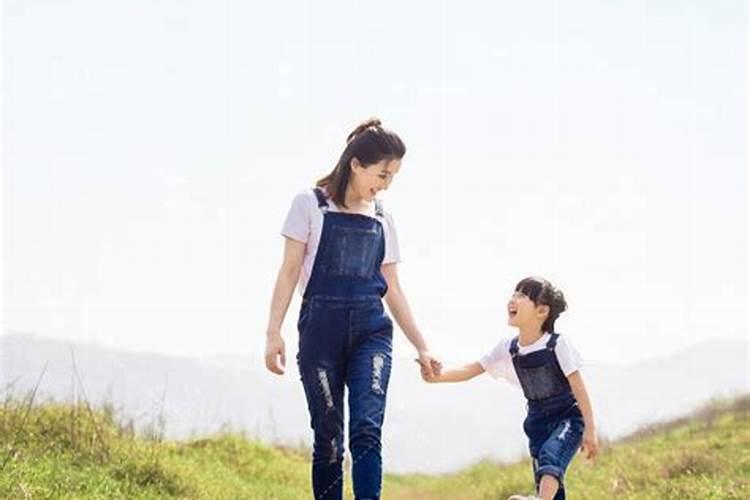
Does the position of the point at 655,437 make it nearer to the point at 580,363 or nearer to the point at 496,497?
the point at 496,497

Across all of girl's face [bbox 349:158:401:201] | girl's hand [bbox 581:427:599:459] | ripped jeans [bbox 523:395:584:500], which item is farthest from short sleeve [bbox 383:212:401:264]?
girl's hand [bbox 581:427:599:459]

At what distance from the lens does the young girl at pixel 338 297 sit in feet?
19.5

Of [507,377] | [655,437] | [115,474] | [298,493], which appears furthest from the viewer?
[655,437]

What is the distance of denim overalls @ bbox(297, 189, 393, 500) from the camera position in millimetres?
5949

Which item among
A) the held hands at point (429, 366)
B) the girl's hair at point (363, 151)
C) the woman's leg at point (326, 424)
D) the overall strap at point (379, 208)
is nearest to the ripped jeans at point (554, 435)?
the held hands at point (429, 366)

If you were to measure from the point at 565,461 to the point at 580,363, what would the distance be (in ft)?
1.99

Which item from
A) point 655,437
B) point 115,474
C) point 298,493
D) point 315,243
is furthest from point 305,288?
point 655,437

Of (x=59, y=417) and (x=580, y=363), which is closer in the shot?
(x=580, y=363)

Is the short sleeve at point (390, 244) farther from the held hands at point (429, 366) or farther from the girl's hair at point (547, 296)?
the girl's hair at point (547, 296)

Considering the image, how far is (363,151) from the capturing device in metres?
6.07

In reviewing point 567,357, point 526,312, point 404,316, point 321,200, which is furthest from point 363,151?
point 567,357

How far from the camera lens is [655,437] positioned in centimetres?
1650

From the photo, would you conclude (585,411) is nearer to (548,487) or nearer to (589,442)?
(589,442)

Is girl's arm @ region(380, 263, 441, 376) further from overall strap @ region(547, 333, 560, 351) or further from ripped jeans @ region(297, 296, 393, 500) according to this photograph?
overall strap @ region(547, 333, 560, 351)
